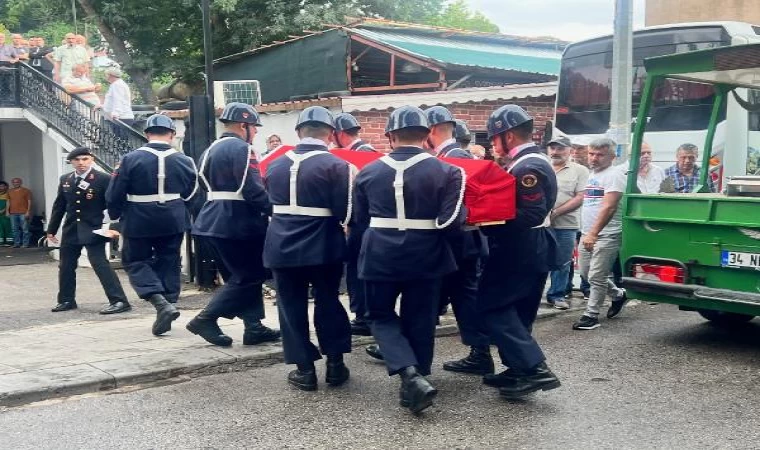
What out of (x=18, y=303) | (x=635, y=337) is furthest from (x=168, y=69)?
(x=635, y=337)

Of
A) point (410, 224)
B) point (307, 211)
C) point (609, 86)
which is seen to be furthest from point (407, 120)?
point (609, 86)

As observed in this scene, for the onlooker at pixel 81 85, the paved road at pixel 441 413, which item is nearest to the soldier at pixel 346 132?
the paved road at pixel 441 413

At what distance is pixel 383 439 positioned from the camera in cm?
503

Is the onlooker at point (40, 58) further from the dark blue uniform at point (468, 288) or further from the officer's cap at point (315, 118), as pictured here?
the dark blue uniform at point (468, 288)

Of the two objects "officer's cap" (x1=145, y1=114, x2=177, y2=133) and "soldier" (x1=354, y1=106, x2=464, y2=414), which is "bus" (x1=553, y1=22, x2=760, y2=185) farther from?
"officer's cap" (x1=145, y1=114, x2=177, y2=133)

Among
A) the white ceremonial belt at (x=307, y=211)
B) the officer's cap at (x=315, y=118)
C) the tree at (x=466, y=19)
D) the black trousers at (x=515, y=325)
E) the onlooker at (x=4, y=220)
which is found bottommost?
the onlooker at (x=4, y=220)

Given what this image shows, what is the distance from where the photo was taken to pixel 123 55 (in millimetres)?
23531

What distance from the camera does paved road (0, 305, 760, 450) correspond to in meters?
5.00

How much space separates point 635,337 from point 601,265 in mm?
792

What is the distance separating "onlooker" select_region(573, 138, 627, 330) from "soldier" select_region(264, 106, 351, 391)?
2855mm

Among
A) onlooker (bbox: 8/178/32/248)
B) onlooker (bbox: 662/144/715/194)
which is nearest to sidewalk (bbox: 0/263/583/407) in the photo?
onlooker (bbox: 662/144/715/194)

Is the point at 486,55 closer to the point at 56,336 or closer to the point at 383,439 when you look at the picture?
the point at 56,336

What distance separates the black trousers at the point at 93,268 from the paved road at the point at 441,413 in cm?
322

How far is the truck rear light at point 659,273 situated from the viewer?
7.13m
